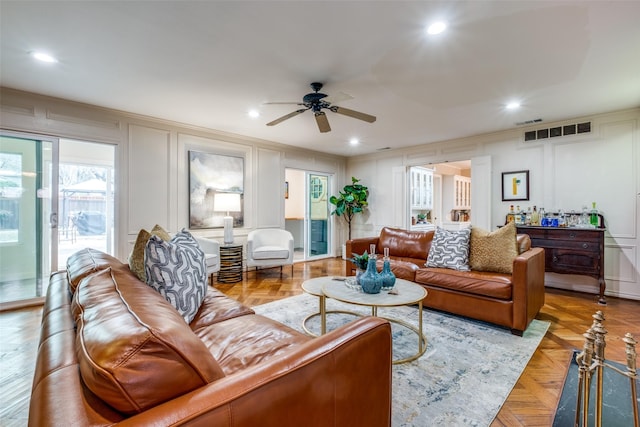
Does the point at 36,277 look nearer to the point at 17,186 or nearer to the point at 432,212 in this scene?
the point at 17,186

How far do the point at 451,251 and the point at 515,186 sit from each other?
221 centimetres

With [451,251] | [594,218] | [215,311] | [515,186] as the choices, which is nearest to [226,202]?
[215,311]

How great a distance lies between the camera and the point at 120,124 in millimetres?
3770

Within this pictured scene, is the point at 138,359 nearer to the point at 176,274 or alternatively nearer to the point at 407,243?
the point at 176,274

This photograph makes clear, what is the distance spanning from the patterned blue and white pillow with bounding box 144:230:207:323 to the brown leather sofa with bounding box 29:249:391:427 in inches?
12.3

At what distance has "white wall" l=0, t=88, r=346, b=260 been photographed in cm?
328

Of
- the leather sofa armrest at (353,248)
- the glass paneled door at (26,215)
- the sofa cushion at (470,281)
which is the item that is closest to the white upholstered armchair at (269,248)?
the leather sofa armrest at (353,248)

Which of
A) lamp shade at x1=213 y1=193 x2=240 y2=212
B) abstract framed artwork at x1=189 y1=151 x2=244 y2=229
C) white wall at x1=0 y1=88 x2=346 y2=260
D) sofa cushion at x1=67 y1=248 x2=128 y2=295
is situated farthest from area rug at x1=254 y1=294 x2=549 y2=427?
white wall at x1=0 y1=88 x2=346 y2=260

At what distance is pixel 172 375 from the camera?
0.65 m

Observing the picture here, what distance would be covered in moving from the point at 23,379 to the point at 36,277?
2.18 meters

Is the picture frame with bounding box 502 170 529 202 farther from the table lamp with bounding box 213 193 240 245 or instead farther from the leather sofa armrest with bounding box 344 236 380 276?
the table lamp with bounding box 213 193 240 245

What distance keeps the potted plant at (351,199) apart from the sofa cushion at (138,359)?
5477mm

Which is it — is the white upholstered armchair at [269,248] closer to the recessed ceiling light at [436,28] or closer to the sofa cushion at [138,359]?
the recessed ceiling light at [436,28]

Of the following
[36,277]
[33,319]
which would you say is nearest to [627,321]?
[33,319]
